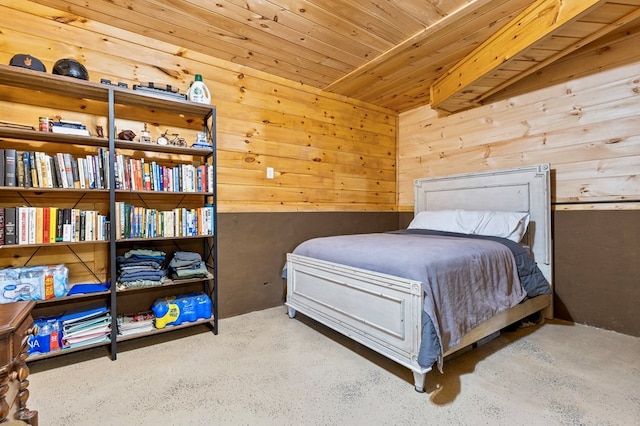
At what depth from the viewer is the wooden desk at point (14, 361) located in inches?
32.8

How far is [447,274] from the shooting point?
1.77 m

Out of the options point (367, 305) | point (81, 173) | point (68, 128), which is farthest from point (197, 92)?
point (367, 305)

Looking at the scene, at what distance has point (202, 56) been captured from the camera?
8.73 feet

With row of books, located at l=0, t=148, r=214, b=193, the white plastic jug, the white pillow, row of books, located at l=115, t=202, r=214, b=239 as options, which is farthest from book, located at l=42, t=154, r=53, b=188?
the white pillow

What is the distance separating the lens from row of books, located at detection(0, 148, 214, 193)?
1795 millimetres

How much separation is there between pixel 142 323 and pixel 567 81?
387 cm

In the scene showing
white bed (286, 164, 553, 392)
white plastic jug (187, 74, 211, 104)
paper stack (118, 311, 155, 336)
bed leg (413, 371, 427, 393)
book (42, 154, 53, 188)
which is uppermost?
white plastic jug (187, 74, 211, 104)

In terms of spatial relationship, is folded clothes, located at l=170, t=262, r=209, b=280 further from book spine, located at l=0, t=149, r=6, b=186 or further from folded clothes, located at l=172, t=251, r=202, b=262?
book spine, located at l=0, t=149, r=6, b=186

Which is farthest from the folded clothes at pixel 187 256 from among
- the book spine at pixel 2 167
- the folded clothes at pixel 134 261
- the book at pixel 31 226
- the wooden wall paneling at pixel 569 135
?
the wooden wall paneling at pixel 569 135

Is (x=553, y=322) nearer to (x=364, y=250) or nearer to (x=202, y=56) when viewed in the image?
(x=364, y=250)

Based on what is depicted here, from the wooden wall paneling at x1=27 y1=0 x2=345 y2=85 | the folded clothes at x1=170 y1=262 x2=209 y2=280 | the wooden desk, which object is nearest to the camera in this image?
the wooden desk

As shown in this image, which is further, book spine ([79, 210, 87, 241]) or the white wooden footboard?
book spine ([79, 210, 87, 241])

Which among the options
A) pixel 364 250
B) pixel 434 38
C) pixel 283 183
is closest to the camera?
pixel 364 250

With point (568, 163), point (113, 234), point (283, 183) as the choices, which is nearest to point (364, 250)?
point (283, 183)
